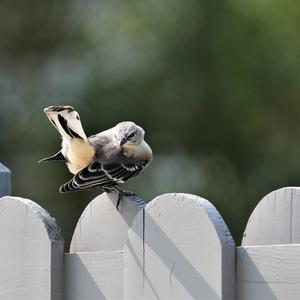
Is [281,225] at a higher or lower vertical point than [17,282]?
higher

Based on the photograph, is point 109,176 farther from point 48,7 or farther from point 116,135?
point 48,7

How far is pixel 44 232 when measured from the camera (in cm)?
→ 248

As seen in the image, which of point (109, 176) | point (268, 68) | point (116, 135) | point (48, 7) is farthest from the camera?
point (48, 7)

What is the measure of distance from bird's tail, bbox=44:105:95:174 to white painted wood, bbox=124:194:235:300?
568 millimetres

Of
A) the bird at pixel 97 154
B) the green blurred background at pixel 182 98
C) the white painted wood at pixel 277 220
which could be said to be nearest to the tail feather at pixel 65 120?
the bird at pixel 97 154

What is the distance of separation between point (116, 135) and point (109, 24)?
4399 mm

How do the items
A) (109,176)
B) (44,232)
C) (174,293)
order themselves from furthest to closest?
1. (109,176)
2. (44,232)
3. (174,293)

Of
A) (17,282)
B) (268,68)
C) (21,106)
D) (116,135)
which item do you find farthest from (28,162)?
(17,282)

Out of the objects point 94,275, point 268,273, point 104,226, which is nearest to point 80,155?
point 104,226

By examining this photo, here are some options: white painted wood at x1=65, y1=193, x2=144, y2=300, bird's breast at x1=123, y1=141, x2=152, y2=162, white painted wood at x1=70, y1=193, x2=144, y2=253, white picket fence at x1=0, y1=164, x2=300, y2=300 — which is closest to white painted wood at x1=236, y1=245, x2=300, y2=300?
white picket fence at x1=0, y1=164, x2=300, y2=300

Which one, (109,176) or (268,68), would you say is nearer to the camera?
(109,176)

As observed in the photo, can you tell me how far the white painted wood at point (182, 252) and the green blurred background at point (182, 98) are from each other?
15.8ft

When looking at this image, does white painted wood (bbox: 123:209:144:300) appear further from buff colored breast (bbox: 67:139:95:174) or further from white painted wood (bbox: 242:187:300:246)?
buff colored breast (bbox: 67:139:95:174)

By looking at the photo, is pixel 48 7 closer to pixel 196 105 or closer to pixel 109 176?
pixel 196 105
